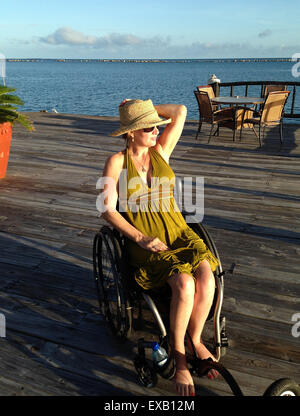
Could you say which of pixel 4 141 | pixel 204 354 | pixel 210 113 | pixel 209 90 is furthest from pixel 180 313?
pixel 209 90

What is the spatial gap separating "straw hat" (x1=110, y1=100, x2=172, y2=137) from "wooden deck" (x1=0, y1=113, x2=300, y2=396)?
1.16 m

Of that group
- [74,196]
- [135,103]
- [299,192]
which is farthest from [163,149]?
[299,192]

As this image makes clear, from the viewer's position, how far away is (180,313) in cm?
165

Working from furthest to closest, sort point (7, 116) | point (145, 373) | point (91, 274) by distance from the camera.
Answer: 1. point (7, 116)
2. point (91, 274)
3. point (145, 373)

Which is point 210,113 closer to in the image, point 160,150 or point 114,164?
point 160,150

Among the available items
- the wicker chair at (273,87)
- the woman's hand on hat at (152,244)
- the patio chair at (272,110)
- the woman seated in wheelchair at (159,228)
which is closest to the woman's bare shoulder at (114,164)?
the woman seated in wheelchair at (159,228)

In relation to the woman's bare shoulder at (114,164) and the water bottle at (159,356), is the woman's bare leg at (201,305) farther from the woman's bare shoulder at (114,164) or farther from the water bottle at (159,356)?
the woman's bare shoulder at (114,164)

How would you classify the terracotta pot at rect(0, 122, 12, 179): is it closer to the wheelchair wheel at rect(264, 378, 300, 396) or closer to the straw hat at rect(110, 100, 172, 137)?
the straw hat at rect(110, 100, 172, 137)

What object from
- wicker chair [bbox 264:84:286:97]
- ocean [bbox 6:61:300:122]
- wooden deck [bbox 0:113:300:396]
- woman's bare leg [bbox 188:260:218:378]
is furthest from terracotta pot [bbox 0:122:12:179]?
ocean [bbox 6:61:300:122]

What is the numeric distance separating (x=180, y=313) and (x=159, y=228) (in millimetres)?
487

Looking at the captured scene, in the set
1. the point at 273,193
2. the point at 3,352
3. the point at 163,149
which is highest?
→ the point at 163,149

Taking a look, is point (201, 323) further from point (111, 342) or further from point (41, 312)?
point (41, 312)

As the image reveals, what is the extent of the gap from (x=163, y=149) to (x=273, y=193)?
2.50m

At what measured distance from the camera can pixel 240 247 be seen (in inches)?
122
